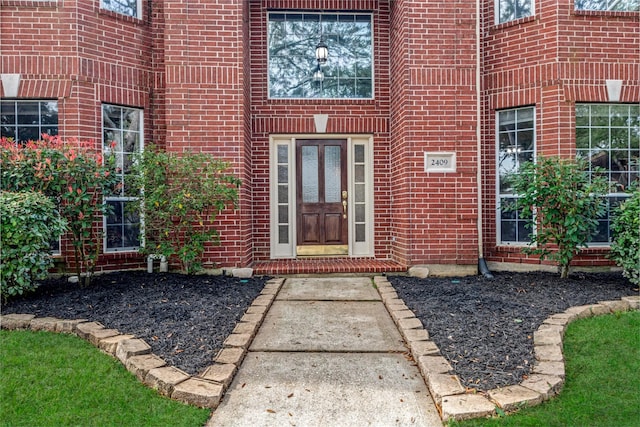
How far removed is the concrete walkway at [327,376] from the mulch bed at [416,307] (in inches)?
13.0

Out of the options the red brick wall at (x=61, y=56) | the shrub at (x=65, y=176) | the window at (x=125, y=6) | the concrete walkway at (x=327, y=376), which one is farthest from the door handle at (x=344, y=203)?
the window at (x=125, y=6)

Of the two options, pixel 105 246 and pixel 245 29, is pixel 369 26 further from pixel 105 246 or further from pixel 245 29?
pixel 105 246

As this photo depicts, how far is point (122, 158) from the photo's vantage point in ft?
20.3

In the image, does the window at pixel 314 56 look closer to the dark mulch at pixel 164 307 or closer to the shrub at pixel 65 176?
the shrub at pixel 65 176

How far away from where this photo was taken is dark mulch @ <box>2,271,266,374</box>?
132 inches

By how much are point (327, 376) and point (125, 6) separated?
6.17 metres

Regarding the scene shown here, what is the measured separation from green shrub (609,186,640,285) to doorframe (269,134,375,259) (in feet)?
11.4

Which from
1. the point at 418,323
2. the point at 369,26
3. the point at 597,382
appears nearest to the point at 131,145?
the point at 369,26

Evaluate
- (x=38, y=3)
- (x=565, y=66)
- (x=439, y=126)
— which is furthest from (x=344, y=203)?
(x=38, y=3)

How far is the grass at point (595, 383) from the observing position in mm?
2406

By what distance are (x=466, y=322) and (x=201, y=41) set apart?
5222mm

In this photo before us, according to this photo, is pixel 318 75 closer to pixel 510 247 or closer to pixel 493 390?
pixel 510 247

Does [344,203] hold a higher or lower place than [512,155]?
lower

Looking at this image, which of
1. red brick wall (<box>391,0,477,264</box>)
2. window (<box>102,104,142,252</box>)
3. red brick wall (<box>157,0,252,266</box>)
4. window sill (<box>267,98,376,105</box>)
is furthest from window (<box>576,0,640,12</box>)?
window (<box>102,104,142,252</box>)
